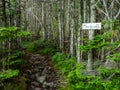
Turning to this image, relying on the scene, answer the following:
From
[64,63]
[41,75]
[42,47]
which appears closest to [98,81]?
[41,75]

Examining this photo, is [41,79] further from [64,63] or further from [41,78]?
[64,63]

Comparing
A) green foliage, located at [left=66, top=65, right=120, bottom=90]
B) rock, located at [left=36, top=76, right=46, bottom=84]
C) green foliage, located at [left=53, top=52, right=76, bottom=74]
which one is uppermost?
green foliage, located at [left=66, top=65, right=120, bottom=90]

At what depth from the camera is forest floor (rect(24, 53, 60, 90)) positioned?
37.4ft

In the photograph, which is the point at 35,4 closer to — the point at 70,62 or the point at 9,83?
the point at 70,62

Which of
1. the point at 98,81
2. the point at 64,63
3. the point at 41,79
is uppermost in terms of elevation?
the point at 98,81

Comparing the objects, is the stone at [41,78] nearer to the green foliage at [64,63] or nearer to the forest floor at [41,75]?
the forest floor at [41,75]

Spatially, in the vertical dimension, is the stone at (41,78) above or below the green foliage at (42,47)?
below

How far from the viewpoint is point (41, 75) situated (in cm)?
1312

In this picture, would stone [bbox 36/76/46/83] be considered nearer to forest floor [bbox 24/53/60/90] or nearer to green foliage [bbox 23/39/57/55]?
forest floor [bbox 24/53/60/90]

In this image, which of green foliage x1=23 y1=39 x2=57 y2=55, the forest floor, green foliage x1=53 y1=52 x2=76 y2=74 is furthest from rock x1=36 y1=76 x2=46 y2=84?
green foliage x1=23 y1=39 x2=57 y2=55

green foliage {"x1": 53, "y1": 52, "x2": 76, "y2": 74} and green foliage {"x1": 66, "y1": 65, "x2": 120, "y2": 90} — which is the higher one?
green foliage {"x1": 66, "y1": 65, "x2": 120, "y2": 90}

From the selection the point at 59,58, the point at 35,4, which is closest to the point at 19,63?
the point at 59,58

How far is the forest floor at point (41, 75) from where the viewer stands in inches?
449

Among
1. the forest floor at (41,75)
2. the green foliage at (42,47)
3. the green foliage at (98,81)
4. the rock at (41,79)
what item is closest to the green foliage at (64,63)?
the forest floor at (41,75)
